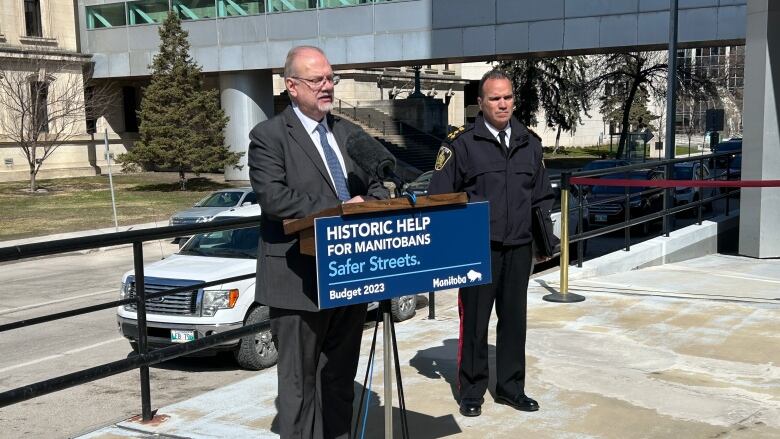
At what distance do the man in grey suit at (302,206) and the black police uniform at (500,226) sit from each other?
132 cm

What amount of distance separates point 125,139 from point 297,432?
48244 mm

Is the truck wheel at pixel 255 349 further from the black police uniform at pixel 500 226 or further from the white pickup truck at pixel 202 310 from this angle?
the black police uniform at pixel 500 226

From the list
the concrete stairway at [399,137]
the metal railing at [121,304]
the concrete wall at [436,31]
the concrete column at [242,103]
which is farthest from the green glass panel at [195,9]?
the metal railing at [121,304]

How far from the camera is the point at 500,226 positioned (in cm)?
502

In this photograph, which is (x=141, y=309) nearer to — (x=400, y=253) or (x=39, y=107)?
(x=400, y=253)

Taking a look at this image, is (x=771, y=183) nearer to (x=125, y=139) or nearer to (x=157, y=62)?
(x=157, y=62)

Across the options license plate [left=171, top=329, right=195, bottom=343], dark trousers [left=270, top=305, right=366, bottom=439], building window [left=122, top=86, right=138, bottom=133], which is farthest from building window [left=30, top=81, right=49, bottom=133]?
dark trousers [left=270, top=305, right=366, bottom=439]

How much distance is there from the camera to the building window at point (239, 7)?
130 feet

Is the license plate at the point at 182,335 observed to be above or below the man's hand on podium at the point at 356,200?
below

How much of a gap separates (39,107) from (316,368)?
37106 millimetres

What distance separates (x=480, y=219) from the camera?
388 cm

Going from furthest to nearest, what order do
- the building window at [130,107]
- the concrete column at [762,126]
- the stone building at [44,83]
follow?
the building window at [130,107]
the stone building at [44,83]
the concrete column at [762,126]

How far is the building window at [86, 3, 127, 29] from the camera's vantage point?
44.2 meters

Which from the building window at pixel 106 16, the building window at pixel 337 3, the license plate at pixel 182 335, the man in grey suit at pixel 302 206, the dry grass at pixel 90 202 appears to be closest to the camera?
the man in grey suit at pixel 302 206
